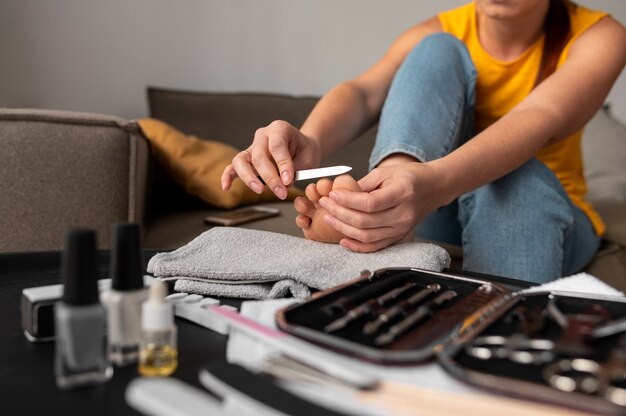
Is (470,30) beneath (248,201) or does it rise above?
above

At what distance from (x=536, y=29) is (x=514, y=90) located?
0.44 feet

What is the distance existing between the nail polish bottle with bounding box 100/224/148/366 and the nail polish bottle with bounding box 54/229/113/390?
0.07 ft

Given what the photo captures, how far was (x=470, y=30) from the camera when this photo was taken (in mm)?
1257

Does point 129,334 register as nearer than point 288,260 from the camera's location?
Yes

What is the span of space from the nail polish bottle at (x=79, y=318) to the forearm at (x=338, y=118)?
597 millimetres

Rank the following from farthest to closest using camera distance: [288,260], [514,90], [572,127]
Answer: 1. [514,90]
2. [572,127]
3. [288,260]

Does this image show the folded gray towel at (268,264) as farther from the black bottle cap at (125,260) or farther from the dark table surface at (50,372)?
the black bottle cap at (125,260)

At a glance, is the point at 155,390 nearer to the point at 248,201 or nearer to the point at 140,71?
the point at 248,201

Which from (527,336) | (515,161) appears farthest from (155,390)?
(515,161)

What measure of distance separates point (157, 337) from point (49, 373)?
0.08 m

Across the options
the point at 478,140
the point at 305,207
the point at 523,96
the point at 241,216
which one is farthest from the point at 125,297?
the point at 523,96

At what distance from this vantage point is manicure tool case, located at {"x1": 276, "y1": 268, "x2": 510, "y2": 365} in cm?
39

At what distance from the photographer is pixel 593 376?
13.4 inches

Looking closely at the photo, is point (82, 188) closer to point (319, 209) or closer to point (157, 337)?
point (319, 209)
